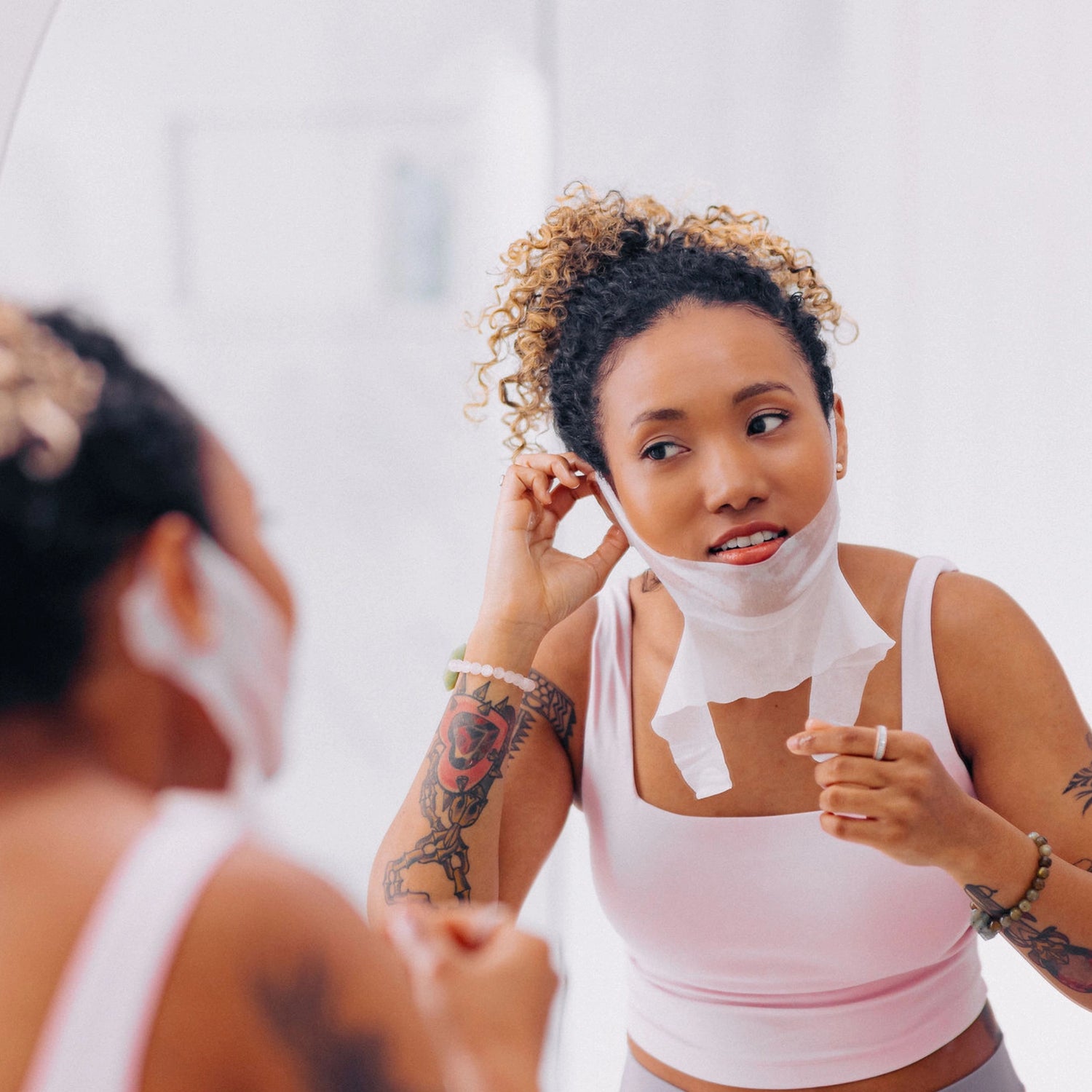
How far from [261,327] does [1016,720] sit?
1.04m

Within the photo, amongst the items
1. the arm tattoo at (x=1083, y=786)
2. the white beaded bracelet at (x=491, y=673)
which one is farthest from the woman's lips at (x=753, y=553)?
the arm tattoo at (x=1083, y=786)

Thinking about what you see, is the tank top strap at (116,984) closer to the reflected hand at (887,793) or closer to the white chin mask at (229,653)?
the white chin mask at (229,653)

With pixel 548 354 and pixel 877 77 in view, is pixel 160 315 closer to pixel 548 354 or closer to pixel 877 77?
pixel 548 354

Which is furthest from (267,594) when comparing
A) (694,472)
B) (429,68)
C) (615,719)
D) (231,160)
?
(429,68)

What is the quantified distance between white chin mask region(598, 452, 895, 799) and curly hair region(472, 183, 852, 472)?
147 mm

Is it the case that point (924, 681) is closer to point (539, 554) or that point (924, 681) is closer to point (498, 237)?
point (539, 554)

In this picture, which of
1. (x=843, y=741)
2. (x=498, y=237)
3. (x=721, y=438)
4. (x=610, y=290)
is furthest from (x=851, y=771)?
(x=498, y=237)

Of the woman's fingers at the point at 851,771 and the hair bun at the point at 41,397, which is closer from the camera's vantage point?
the hair bun at the point at 41,397

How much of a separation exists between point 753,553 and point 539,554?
240mm

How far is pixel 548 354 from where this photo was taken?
1166 mm

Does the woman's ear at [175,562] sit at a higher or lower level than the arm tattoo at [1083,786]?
higher

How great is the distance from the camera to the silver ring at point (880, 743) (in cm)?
79

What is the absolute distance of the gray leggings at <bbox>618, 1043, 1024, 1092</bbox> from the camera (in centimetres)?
101

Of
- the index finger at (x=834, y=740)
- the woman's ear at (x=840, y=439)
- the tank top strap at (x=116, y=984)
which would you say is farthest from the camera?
the woman's ear at (x=840, y=439)
